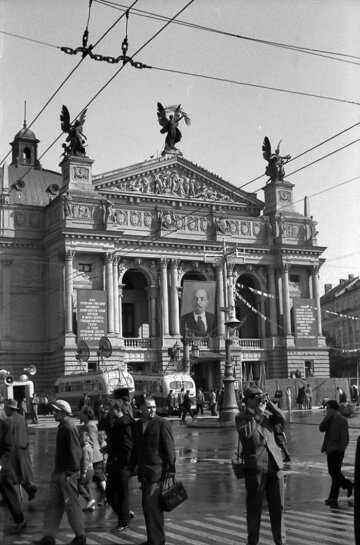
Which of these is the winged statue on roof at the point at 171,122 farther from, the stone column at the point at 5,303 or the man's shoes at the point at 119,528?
the man's shoes at the point at 119,528

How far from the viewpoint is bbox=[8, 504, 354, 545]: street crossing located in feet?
31.6

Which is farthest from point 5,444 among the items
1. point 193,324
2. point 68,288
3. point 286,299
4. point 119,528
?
point 286,299

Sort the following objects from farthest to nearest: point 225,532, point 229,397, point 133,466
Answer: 1. point 229,397
2. point 225,532
3. point 133,466

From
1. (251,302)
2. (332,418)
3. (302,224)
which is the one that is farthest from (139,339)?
(332,418)

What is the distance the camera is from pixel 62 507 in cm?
981

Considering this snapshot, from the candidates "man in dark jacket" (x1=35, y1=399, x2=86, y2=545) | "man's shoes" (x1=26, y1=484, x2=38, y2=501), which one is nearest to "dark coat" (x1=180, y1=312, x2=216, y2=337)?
"man's shoes" (x1=26, y1=484, x2=38, y2=501)

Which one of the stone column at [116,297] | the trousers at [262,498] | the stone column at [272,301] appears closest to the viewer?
the trousers at [262,498]

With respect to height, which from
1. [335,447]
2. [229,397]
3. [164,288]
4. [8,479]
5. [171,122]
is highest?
[171,122]

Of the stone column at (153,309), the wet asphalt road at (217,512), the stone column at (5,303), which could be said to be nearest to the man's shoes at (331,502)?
the wet asphalt road at (217,512)

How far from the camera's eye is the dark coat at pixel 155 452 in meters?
9.45

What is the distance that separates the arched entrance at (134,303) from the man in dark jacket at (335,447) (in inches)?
1994

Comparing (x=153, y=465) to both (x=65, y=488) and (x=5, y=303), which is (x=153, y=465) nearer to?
(x=65, y=488)

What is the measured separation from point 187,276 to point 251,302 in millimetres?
6362

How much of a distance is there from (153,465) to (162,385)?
123 ft
